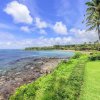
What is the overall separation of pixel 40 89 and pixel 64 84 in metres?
1.69

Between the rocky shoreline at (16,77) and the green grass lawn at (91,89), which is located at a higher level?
the green grass lawn at (91,89)

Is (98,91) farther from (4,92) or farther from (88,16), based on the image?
(88,16)

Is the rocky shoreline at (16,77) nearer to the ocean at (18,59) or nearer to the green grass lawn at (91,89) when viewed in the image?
the green grass lawn at (91,89)

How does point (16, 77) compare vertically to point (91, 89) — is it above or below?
below

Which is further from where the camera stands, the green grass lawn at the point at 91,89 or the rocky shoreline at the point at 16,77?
the rocky shoreline at the point at 16,77

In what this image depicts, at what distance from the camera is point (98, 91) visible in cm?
1264

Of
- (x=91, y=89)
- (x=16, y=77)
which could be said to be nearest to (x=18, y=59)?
(x=16, y=77)

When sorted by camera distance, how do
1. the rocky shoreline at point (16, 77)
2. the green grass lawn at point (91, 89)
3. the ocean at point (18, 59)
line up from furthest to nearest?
the ocean at point (18, 59) < the rocky shoreline at point (16, 77) < the green grass lawn at point (91, 89)

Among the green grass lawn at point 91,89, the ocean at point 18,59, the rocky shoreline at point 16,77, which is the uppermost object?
the green grass lawn at point 91,89

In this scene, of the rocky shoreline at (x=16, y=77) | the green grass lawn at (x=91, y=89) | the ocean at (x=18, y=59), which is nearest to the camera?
the green grass lawn at (x=91, y=89)

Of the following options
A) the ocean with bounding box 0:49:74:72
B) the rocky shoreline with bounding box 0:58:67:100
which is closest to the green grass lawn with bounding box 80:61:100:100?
the rocky shoreline with bounding box 0:58:67:100

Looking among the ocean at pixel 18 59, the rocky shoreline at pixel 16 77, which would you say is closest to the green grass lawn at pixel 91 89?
the rocky shoreline at pixel 16 77

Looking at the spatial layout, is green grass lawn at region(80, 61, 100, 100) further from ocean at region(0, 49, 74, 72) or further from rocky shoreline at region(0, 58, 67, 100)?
ocean at region(0, 49, 74, 72)

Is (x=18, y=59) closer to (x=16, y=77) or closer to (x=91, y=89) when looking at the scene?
(x=16, y=77)
